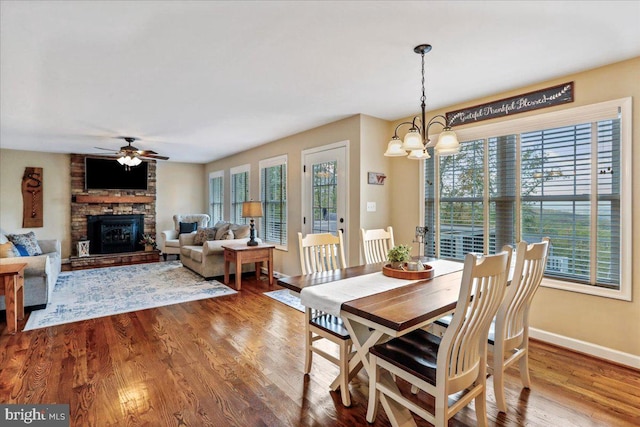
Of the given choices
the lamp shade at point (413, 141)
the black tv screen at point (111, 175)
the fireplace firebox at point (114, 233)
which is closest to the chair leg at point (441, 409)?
the lamp shade at point (413, 141)

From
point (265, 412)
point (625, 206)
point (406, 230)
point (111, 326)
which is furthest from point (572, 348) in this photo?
point (111, 326)

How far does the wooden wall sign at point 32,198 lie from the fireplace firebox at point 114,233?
0.87 meters

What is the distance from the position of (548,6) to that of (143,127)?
4808 millimetres

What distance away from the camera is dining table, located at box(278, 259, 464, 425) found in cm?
158

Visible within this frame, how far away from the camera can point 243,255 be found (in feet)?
16.1

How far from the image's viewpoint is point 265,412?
1962 mm

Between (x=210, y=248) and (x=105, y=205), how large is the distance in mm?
3784

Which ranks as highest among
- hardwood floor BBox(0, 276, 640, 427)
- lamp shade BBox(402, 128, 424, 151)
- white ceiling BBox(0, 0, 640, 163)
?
white ceiling BBox(0, 0, 640, 163)

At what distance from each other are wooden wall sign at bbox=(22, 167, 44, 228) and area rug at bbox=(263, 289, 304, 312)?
554cm

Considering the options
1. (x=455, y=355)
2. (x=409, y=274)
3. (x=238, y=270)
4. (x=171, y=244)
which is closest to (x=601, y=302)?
(x=409, y=274)

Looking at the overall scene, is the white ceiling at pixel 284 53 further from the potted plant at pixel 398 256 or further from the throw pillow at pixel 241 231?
the throw pillow at pixel 241 231

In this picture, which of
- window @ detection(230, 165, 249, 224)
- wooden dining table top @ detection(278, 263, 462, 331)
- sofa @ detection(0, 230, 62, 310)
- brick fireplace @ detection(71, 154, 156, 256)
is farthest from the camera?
brick fireplace @ detection(71, 154, 156, 256)

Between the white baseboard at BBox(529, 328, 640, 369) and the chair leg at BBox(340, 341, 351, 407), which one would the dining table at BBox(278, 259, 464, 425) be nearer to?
the chair leg at BBox(340, 341, 351, 407)

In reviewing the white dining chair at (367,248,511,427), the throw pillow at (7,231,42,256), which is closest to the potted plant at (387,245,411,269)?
the white dining chair at (367,248,511,427)
